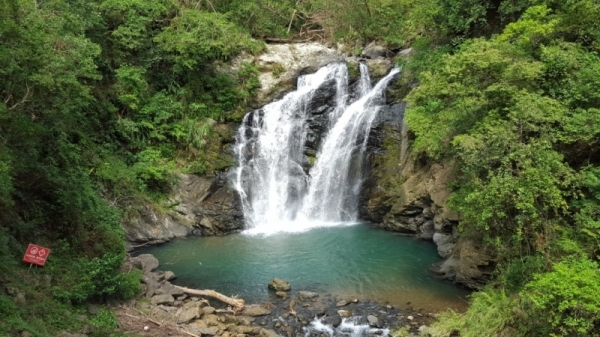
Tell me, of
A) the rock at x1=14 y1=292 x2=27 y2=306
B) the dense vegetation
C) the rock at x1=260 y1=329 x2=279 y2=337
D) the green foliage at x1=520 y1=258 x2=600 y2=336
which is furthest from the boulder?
the rock at x1=14 y1=292 x2=27 y2=306

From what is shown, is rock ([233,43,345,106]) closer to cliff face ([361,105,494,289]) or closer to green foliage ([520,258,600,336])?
cliff face ([361,105,494,289])

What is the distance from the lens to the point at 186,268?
1387cm

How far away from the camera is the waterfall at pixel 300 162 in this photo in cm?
1952

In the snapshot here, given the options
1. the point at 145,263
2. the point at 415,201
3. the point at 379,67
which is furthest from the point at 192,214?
the point at 379,67

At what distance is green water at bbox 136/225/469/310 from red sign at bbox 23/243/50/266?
4371 mm

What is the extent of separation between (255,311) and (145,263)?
402cm

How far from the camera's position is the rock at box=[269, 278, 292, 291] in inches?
477

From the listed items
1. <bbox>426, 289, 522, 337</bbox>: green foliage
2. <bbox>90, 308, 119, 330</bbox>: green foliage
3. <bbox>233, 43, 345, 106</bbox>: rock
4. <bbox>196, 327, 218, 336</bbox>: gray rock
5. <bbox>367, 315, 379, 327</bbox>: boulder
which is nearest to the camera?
<bbox>426, 289, 522, 337</bbox>: green foliage

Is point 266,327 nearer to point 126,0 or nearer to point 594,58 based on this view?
point 594,58

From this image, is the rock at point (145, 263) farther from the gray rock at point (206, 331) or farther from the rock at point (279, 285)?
the rock at point (279, 285)

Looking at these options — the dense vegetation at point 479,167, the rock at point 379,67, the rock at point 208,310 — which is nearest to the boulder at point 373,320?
the dense vegetation at point 479,167

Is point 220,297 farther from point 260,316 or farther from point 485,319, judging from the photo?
point 485,319

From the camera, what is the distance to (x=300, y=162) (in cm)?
2064

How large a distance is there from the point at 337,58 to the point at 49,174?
60.5 ft
